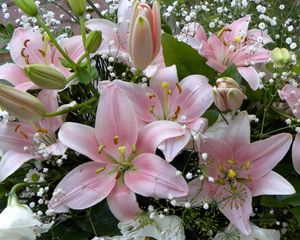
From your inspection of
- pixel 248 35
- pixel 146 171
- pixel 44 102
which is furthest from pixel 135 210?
pixel 248 35

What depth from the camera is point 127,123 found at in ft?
2.19

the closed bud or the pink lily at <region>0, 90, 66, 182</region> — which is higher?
the closed bud

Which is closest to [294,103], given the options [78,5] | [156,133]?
[156,133]

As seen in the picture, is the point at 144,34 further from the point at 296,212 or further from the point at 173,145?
the point at 296,212

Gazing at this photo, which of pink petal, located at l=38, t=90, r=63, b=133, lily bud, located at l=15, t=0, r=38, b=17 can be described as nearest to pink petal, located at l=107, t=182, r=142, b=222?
pink petal, located at l=38, t=90, r=63, b=133

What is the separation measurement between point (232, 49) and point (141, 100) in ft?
0.44

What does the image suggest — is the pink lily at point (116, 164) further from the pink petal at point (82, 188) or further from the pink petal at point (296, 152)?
the pink petal at point (296, 152)

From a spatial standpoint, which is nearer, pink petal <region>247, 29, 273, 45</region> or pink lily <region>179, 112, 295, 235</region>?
pink lily <region>179, 112, 295, 235</region>

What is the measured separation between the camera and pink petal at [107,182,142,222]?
65cm

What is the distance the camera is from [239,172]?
0.69m

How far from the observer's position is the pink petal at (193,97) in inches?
26.6

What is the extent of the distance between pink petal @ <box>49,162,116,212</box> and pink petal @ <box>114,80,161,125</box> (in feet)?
0.24

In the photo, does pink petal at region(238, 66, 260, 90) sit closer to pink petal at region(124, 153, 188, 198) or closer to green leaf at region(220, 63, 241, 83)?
green leaf at region(220, 63, 241, 83)

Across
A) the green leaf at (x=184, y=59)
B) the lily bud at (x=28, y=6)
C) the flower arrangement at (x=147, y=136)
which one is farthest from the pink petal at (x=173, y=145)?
the lily bud at (x=28, y=6)
